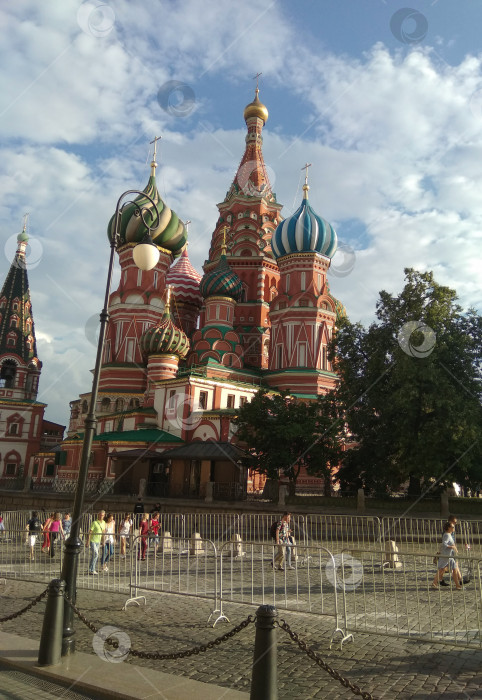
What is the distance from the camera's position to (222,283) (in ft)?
142

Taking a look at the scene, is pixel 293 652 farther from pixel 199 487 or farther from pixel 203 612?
pixel 199 487

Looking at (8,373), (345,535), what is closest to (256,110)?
(8,373)

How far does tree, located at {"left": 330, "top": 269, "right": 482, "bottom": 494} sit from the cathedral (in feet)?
22.1

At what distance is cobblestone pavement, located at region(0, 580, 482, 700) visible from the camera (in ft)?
19.3

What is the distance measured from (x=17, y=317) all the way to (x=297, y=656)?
177 ft

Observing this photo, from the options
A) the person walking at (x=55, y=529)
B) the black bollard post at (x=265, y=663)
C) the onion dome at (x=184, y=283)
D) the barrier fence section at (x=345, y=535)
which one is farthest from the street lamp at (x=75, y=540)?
the onion dome at (x=184, y=283)

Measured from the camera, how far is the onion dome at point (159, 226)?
Answer: 144 ft

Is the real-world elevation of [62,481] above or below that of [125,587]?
above

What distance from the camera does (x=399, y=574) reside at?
13578 mm

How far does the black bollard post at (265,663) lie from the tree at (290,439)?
2084 centimetres

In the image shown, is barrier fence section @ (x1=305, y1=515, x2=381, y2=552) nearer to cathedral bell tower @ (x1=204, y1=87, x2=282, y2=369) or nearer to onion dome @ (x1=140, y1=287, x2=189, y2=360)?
onion dome @ (x1=140, y1=287, x2=189, y2=360)

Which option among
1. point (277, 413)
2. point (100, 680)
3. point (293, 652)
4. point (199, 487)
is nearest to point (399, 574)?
point (293, 652)

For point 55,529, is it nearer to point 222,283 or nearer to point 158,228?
point 222,283

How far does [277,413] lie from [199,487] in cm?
625
